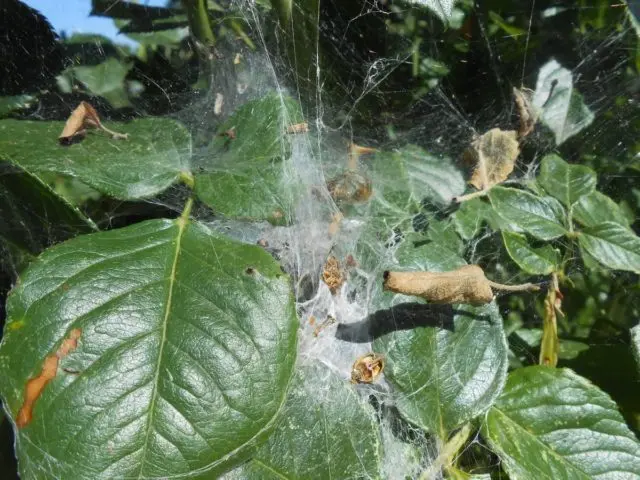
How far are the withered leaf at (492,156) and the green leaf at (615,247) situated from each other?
0.22m

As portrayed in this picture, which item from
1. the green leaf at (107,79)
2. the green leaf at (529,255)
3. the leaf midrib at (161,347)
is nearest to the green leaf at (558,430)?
the green leaf at (529,255)

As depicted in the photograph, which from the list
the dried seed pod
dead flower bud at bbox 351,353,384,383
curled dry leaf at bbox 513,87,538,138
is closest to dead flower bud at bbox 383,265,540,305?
the dried seed pod

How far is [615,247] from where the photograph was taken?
→ 1.05m

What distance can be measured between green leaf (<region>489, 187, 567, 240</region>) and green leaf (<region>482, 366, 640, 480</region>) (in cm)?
23

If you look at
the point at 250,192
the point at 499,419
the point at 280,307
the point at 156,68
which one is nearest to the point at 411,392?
the point at 499,419

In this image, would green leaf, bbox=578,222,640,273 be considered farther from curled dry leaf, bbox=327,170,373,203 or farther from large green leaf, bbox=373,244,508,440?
curled dry leaf, bbox=327,170,373,203

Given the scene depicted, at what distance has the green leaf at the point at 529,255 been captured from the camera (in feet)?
3.38

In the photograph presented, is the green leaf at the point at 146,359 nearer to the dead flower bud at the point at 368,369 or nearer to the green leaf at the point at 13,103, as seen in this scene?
the dead flower bud at the point at 368,369

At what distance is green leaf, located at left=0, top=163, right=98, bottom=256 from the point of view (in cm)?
91

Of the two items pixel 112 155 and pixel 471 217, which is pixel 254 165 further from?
pixel 471 217

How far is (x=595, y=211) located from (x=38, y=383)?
94cm

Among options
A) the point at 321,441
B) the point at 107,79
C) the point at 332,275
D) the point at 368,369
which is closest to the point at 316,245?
the point at 332,275

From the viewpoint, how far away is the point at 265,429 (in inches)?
28.6

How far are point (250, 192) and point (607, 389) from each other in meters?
0.74
